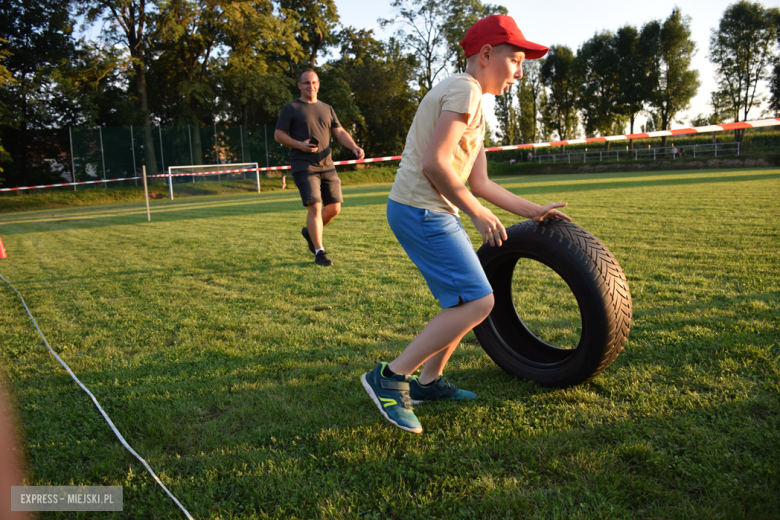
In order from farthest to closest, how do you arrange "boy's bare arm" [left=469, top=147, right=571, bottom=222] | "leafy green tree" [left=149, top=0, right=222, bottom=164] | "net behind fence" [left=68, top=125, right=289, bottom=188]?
"leafy green tree" [left=149, top=0, right=222, bottom=164] < "net behind fence" [left=68, top=125, right=289, bottom=188] < "boy's bare arm" [left=469, top=147, right=571, bottom=222]

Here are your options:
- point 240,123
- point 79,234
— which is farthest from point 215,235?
point 240,123

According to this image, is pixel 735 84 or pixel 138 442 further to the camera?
pixel 735 84

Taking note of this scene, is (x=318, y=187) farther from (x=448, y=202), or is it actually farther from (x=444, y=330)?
(x=444, y=330)

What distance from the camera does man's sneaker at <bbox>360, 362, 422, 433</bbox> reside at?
2.16m

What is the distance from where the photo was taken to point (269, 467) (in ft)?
6.29

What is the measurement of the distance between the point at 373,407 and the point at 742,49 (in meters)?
58.2

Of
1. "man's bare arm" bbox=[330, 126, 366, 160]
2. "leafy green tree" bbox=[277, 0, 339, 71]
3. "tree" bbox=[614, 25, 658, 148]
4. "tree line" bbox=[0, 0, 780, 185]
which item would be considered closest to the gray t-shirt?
"man's bare arm" bbox=[330, 126, 366, 160]

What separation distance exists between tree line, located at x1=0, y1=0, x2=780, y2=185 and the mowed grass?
85.1 feet

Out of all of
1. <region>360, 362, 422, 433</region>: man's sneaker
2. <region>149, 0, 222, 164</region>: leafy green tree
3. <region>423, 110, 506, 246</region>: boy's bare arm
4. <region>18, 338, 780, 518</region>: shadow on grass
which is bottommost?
<region>18, 338, 780, 518</region>: shadow on grass

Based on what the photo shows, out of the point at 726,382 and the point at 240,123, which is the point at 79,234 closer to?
the point at 726,382

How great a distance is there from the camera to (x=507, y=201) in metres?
2.45

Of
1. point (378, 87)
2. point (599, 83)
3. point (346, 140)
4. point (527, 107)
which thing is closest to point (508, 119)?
point (527, 107)

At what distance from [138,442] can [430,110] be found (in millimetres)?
1885

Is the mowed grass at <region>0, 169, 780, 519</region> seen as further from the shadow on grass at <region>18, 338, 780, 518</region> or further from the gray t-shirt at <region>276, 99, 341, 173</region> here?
the gray t-shirt at <region>276, 99, 341, 173</region>
